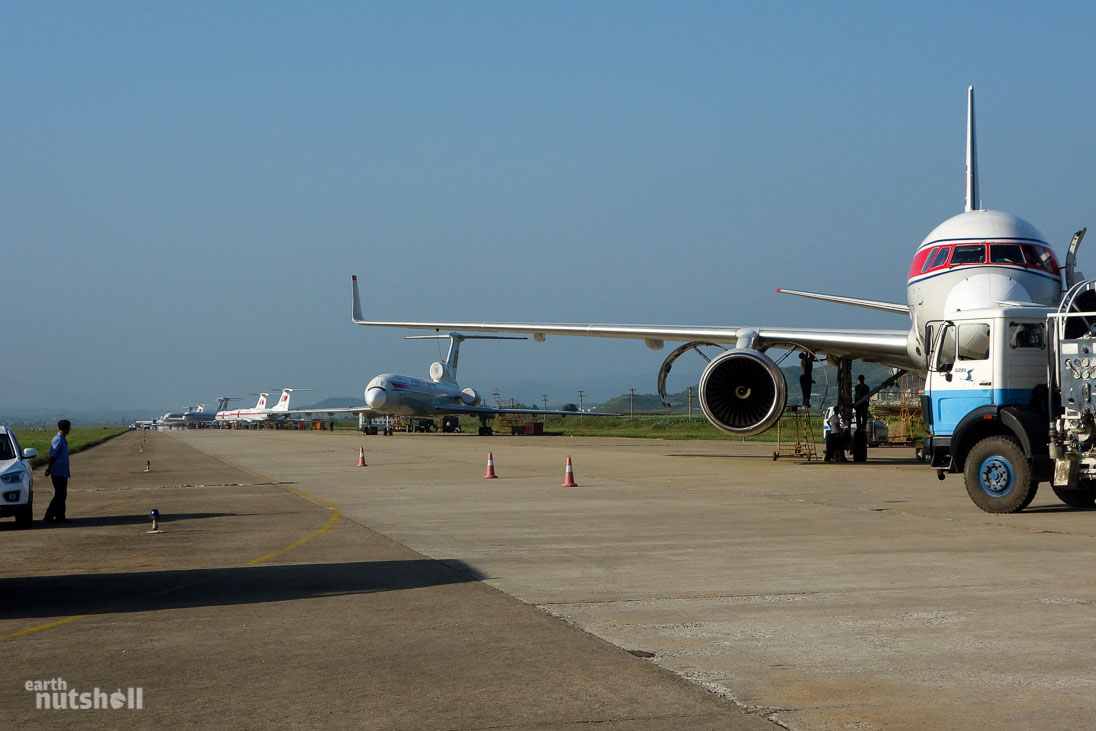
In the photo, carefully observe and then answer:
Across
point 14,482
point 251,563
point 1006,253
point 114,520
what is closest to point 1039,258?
point 1006,253

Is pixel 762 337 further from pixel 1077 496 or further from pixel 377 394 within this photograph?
pixel 377 394

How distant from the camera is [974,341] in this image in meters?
15.9

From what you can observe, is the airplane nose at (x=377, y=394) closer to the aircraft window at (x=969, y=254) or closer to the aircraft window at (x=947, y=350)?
the aircraft window at (x=969, y=254)

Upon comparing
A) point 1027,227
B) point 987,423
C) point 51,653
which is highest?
point 1027,227

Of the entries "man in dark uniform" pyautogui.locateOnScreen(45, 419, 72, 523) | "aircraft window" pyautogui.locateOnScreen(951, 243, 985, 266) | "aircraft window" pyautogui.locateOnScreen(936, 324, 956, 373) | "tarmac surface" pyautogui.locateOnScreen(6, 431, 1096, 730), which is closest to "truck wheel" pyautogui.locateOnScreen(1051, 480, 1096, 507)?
"tarmac surface" pyautogui.locateOnScreen(6, 431, 1096, 730)

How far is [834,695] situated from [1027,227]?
697 inches

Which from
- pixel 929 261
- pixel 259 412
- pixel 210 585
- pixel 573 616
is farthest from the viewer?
pixel 259 412

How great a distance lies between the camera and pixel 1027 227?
69.9 ft

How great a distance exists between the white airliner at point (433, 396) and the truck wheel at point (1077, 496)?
48.2 m

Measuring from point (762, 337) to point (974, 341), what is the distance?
11.4 m

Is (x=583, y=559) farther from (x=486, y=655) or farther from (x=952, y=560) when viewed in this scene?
(x=486, y=655)

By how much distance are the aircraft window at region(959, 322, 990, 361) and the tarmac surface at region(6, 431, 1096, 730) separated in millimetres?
2140

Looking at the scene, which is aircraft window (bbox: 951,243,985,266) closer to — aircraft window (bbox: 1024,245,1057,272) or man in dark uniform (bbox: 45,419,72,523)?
aircraft window (bbox: 1024,245,1057,272)

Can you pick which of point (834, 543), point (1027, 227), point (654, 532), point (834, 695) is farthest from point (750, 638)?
point (1027, 227)
